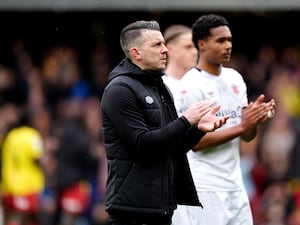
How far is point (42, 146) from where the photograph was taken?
19094 mm

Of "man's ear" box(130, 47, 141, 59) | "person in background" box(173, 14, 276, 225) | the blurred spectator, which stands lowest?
the blurred spectator

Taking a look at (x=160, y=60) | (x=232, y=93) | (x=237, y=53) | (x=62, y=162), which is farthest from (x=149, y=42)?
(x=237, y=53)

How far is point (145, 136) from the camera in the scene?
8.73 m

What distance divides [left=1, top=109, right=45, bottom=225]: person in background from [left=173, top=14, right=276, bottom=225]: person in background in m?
8.10

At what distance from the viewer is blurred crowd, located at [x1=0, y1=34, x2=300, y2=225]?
1767cm

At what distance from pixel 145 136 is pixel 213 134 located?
1.33 m

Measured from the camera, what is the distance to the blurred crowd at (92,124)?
58.0 feet

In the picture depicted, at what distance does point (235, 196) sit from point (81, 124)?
321 inches

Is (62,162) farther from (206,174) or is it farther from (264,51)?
(206,174)

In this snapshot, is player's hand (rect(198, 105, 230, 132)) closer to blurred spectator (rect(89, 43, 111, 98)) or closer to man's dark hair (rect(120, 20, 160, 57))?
man's dark hair (rect(120, 20, 160, 57))

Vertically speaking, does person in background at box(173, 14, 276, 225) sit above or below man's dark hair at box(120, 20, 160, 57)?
below

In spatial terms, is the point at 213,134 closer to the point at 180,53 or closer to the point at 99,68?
the point at 180,53

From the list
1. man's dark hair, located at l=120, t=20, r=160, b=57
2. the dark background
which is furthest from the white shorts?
the dark background

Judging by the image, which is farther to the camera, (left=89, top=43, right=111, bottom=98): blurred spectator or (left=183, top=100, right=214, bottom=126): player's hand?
(left=89, top=43, right=111, bottom=98): blurred spectator
